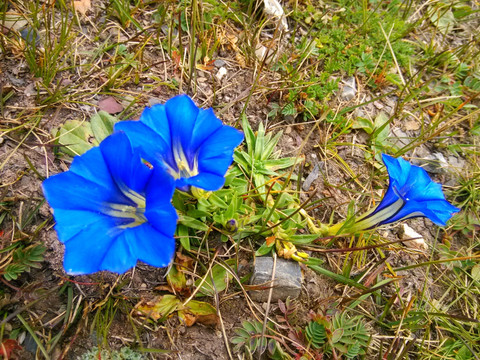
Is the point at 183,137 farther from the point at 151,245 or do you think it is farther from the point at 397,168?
the point at 397,168

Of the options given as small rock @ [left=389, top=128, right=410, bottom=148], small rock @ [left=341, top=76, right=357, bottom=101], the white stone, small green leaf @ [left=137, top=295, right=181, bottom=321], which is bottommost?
small green leaf @ [left=137, top=295, right=181, bottom=321]

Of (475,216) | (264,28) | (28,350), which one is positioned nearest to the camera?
(28,350)

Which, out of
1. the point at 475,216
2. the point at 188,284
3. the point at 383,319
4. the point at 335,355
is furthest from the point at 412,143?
the point at 188,284

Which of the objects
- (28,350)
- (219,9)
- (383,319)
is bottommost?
(383,319)

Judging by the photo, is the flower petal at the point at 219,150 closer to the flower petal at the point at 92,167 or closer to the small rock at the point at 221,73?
the flower petal at the point at 92,167

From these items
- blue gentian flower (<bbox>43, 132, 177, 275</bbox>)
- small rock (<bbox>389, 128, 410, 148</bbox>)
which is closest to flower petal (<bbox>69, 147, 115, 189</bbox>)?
blue gentian flower (<bbox>43, 132, 177, 275</bbox>)

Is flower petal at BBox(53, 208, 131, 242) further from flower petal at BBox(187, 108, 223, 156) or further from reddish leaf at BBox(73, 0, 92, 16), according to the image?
reddish leaf at BBox(73, 0, 92, 16)

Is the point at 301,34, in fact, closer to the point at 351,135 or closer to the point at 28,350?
the point at 351,135
